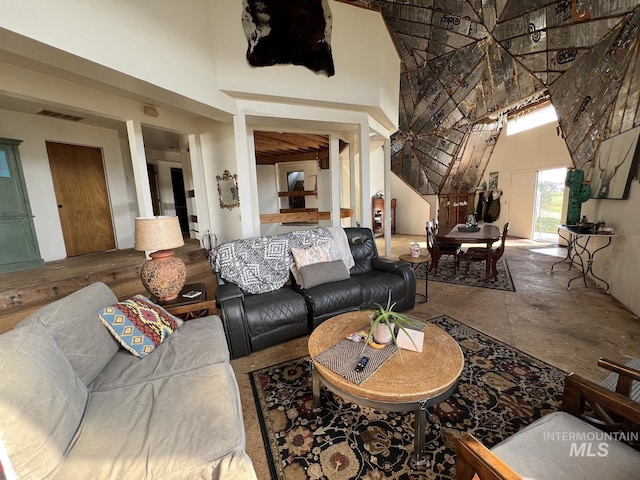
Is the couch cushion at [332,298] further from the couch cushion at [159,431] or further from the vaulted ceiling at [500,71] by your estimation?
the vaulted ceiling at [500,71]

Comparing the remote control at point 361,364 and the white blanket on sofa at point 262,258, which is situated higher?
the white blanket on sofa at point 262,258

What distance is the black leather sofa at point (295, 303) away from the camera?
218cm

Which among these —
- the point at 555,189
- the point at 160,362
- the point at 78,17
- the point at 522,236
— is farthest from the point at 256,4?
the point at 522,236

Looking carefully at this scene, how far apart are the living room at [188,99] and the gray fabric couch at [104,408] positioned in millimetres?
1992

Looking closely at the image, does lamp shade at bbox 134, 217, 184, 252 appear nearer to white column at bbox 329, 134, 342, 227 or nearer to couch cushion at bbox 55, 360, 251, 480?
couch cushion at bbox 55, 360, 251, 480

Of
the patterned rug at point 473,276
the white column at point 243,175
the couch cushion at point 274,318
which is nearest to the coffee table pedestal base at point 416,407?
the couch cushion at point 274,318

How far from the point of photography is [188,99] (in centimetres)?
289

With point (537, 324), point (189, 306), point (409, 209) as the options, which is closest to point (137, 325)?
point (189, 306)

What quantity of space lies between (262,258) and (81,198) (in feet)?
12.7

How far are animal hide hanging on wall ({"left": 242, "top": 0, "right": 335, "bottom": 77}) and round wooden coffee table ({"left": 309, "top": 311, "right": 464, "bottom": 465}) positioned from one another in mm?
3595

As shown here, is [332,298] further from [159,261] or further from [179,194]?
[179,194]

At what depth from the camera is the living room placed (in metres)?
2.15

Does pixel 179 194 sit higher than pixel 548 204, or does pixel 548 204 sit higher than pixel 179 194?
pixel 179 194

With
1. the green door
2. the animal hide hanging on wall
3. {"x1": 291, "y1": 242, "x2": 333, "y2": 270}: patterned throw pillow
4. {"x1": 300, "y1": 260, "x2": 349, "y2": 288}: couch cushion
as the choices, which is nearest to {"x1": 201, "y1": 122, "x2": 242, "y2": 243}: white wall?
the animal hide hanging on wall
